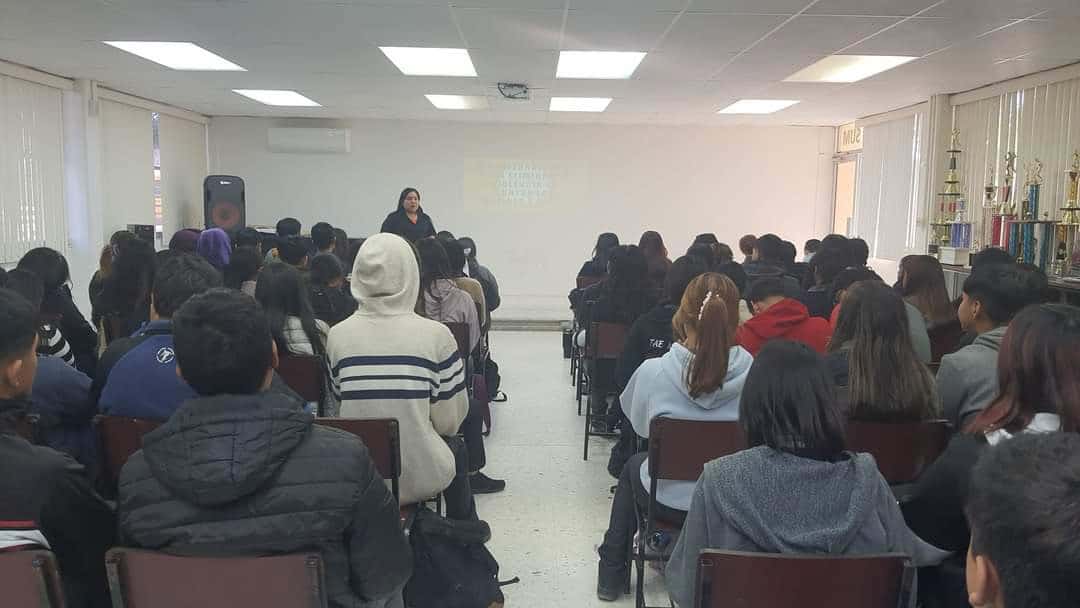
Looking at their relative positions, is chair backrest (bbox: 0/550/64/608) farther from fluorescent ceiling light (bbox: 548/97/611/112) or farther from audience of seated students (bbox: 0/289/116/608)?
fluorescent ceiling light (bbox: 548/97/611/112)

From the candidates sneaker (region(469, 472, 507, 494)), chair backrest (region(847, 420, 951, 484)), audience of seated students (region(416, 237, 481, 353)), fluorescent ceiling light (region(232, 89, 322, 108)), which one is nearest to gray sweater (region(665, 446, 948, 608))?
chair backrest (region(847, 420, 951, 484))

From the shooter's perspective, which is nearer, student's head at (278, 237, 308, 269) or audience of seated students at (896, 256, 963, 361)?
audience of seated students at (896, 256, 963, 361)

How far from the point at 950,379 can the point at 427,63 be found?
480 cm

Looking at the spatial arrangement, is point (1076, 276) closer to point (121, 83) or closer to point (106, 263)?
point (106, 263)

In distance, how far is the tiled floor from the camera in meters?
3.02

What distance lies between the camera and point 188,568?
4.57ft

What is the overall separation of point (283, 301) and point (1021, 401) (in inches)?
101

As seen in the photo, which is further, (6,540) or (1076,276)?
(1076,276)

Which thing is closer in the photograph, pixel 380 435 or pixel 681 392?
pixel 380 435

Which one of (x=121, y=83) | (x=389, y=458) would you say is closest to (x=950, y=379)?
(x=389, y=458)

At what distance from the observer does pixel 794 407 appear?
5.28 ft

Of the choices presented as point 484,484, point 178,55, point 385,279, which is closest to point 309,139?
point 178,55

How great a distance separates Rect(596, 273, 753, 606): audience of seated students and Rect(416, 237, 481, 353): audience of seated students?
62.6 inches

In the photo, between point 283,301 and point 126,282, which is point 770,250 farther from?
point 126,282
